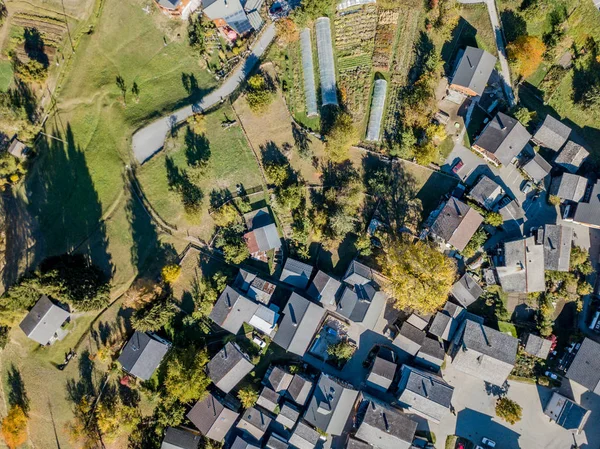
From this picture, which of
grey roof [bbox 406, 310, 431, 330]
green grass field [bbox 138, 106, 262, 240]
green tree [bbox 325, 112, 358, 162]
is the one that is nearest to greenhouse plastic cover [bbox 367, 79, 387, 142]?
green tree [bbox 325, 112, 358, 162]

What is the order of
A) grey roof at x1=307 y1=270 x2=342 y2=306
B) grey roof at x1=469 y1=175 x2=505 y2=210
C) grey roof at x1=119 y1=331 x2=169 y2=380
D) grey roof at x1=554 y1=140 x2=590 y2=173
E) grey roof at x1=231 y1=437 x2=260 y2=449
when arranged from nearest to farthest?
grey roof at x1=119 y1=331 x2=169 y2=380, grey roof at x1=231 y1=437 x2=260 y2=449, grey roof at x1=307 y1=270 x2=342 y2=306, grey roof at x1=469 y1=175 x2=505 y2=210, grey roof at x1=554 y1=140 x2=590 y2=173

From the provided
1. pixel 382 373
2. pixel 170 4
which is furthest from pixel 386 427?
pixel 170 4

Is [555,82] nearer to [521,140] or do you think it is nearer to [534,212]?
[521,140]

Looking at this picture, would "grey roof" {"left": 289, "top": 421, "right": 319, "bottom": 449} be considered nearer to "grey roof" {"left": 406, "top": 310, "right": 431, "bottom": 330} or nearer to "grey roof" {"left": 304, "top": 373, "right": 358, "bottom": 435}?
"grey roof" {"left": 304, "top": 373, "right": 358, "bottom": 435}

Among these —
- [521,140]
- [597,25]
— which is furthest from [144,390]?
[597,25]

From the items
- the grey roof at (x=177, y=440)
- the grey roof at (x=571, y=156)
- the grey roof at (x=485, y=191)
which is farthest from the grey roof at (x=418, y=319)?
the grey roof at (x=177, y=440)

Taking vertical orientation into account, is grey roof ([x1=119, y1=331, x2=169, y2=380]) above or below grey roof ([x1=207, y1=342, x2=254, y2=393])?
below

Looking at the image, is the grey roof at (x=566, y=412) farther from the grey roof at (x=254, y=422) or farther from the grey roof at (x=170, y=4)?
the grey roof at (x=170, y=4)
